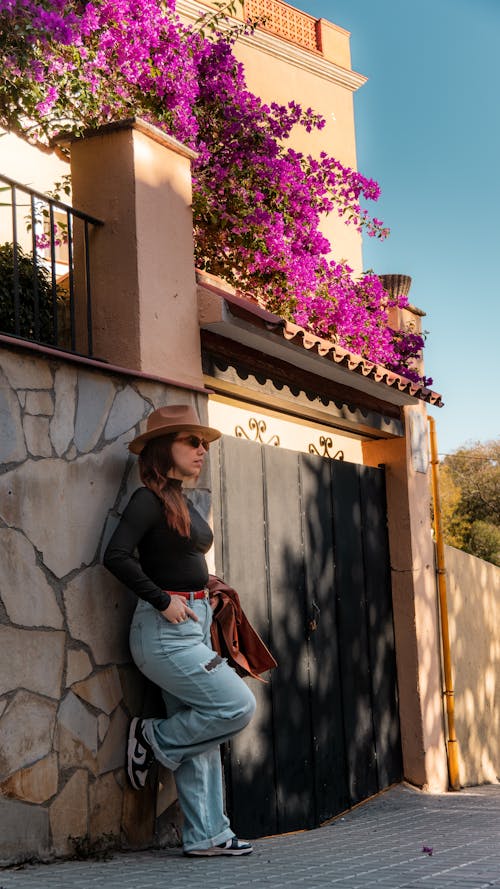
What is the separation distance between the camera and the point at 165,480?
5297 millimetres

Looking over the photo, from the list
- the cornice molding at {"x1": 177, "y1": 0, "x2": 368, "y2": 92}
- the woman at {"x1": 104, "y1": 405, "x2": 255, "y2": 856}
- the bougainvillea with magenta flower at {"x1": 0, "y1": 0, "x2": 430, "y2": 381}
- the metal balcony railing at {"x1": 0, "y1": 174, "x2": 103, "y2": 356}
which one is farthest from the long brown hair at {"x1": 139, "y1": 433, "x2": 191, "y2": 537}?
the cornice molding at {"x1": 177, "y1": 0, "x2": 368, "y2": 92}

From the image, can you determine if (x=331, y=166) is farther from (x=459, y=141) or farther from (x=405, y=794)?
(x=405, y=794)

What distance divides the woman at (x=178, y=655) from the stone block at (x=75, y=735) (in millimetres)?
246

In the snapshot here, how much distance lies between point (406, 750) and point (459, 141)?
19.9 feet

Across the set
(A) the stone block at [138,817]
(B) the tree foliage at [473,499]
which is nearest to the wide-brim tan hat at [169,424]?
(A) the stone block at [138,817]

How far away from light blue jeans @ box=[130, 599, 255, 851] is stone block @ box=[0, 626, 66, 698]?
1.43 feet

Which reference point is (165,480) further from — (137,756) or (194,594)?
(137,756)

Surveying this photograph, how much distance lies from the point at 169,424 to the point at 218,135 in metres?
4.05

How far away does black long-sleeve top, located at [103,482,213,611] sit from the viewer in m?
4.97

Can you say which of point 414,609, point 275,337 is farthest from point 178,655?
point 414,609

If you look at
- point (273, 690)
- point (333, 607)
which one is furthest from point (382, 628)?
point (273, 690)

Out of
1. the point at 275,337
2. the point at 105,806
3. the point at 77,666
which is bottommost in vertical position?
the point at 105,806

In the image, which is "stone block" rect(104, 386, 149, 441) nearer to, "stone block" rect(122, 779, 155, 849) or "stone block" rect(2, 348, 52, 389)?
"stone block" rect(2, 348, 52, 389)

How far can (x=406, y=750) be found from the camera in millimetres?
8648
